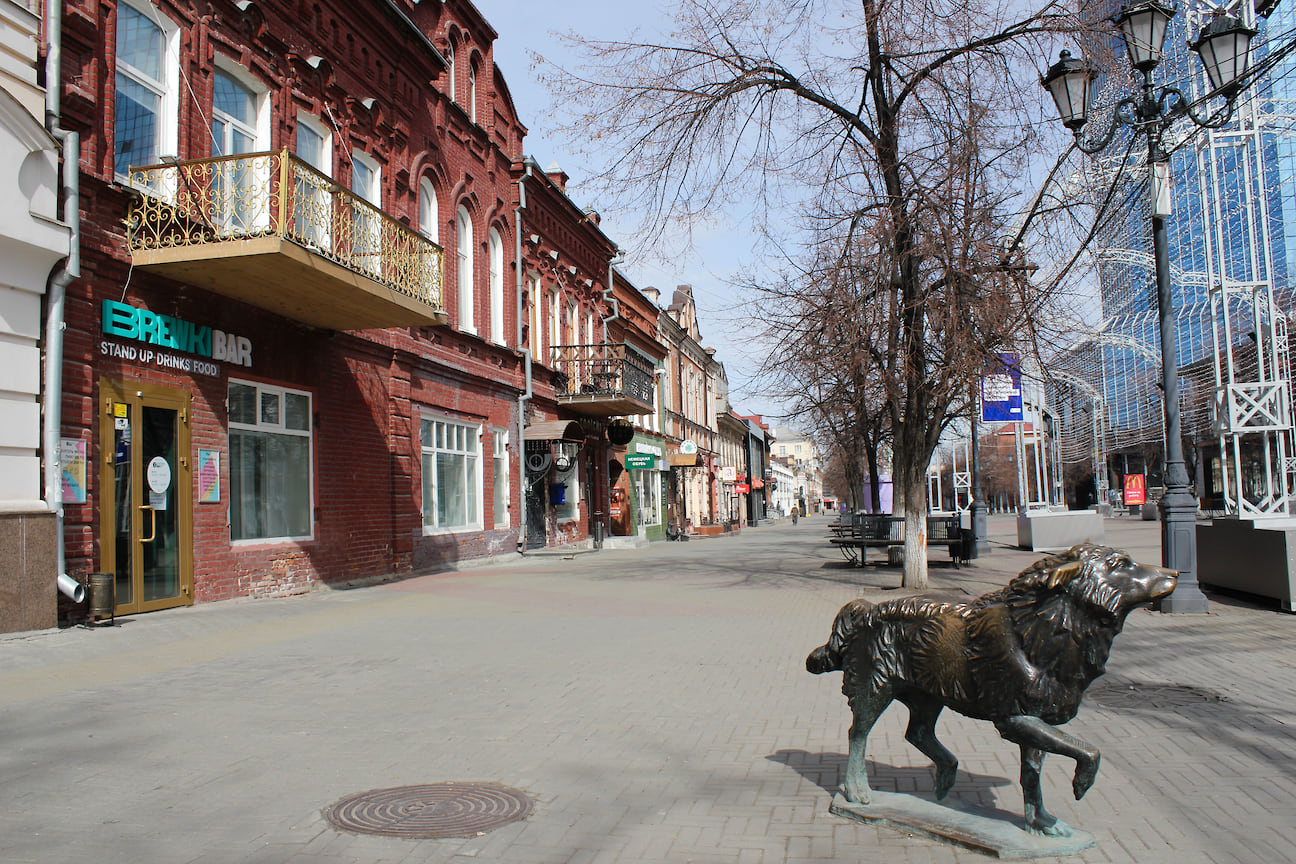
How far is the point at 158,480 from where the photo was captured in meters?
10.8

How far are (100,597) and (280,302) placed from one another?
469cm

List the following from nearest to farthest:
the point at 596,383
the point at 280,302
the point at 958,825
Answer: the point at 958,825 < the point at 280,302 < the point at 596,383

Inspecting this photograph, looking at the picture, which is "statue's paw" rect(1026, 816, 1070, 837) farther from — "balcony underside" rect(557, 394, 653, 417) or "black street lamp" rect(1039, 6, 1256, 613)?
"balcony underside" rect(557, 394, 653, 417)

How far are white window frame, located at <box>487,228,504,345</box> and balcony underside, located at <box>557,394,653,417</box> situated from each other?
3910mm

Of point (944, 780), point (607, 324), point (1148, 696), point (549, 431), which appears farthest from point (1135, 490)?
point (944, 780)

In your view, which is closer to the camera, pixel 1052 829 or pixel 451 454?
pixel 1052 829

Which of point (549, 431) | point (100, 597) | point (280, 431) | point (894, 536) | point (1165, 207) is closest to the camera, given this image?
point (100, 597)

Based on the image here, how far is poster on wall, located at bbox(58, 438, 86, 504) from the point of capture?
371 inches

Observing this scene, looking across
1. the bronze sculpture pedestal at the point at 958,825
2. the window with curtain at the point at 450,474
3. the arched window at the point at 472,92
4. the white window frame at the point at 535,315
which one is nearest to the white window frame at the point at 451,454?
the window with curtain at the point at 450,474

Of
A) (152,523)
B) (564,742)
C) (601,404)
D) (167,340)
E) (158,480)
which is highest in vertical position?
(601,404)

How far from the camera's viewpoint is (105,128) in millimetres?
10242

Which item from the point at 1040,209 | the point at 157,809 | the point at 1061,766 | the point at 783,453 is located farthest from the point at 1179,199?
the point at 783,453

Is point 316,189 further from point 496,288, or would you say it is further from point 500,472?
point 500,472

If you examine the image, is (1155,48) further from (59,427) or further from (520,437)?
Result: (520,437)
